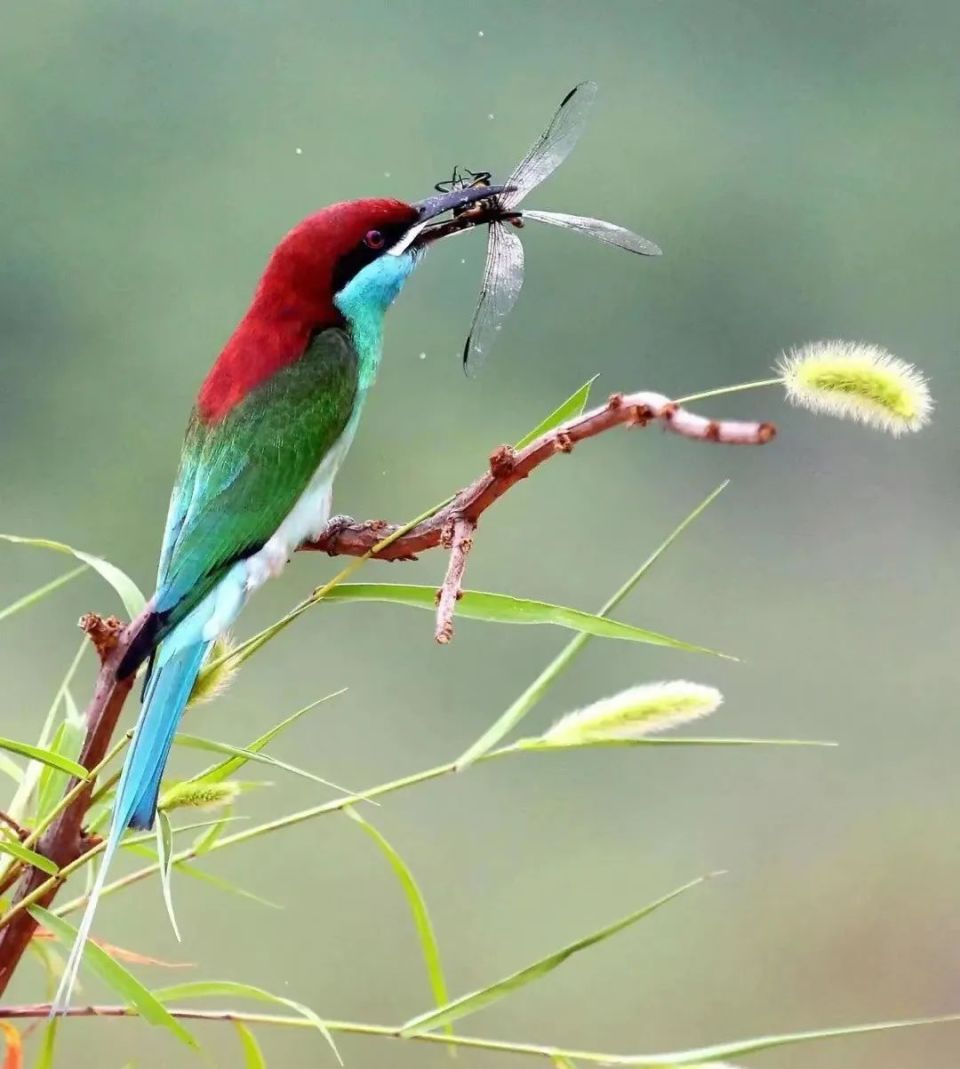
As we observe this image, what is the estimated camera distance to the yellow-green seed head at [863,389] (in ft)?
1.81

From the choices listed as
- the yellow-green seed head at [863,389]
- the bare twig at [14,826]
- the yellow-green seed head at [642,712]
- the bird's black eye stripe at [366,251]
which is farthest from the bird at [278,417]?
the yellow-green seed head at [863,389]

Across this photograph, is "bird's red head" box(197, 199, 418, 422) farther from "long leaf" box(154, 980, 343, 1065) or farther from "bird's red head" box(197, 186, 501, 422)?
"long leaf" box(154, 980, 343, 1065)

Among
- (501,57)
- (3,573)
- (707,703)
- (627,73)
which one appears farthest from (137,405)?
(707,703)

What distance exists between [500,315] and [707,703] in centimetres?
44

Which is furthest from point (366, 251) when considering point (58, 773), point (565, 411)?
point (58, 773)

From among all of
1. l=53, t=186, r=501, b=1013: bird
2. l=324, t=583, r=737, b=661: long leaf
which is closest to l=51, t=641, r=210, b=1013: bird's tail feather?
l=53, t=186, r=501, b=1013: bird

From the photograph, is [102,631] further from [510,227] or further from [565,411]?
[510,227]

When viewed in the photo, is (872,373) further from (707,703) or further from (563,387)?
(563,387)

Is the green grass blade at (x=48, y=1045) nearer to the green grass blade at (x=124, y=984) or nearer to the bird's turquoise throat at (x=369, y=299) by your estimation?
the green grass blade at (x=124, y=984)

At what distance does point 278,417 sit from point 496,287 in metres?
0.19

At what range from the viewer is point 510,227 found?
3.41 feet

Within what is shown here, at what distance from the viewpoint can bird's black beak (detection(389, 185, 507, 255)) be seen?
0.97 m

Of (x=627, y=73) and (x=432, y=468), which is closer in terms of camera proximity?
(x=432, y=468)

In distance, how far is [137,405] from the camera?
96.7 inches
